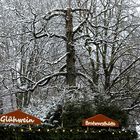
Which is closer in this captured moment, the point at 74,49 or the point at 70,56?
the point at 70,56

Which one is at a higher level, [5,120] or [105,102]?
[105,102]

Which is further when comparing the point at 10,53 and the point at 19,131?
the point at 10,53

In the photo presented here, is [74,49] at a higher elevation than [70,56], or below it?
higher

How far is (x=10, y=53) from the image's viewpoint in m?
29.0

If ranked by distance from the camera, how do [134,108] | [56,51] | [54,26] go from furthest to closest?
[56,51] < [54,26] < [134,108]

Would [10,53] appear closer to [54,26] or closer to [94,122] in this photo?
[54,26]

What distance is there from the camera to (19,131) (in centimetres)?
1320

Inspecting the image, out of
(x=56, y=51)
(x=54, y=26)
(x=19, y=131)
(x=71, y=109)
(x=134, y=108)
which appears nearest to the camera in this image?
(x=19, y=131)

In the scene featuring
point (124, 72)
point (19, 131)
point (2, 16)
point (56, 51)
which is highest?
point (2, 16)

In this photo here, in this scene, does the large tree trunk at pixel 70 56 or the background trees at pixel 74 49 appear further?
the large tree trunk at pixel 70 56

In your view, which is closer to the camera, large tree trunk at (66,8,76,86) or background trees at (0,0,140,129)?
background trees at (0,0,140,129)

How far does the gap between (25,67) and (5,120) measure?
1500 cm

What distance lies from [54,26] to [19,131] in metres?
12.6

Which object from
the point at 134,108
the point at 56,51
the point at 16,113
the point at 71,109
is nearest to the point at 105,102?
the point at 71,109
